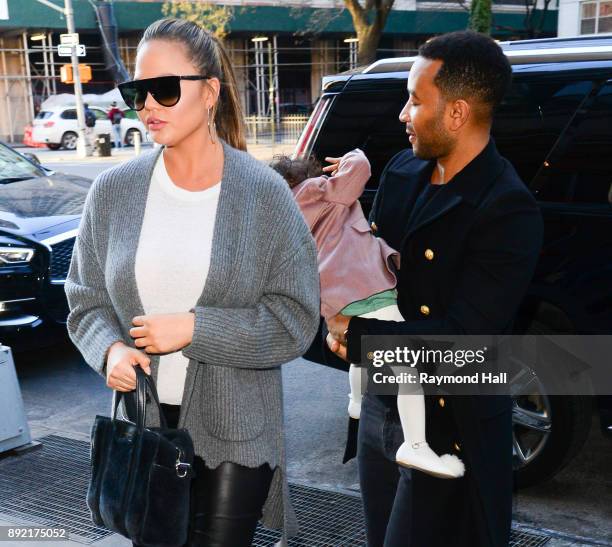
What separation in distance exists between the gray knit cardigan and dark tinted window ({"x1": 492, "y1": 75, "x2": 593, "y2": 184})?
7.29ft

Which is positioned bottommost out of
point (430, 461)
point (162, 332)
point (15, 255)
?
point (15, 255)

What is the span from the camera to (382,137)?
4.64 meters

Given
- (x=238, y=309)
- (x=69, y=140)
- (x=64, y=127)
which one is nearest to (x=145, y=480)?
(x=238, y=309)

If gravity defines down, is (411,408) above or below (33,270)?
above

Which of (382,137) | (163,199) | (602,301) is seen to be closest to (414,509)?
(163,199)

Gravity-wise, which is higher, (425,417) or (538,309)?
(425,417)

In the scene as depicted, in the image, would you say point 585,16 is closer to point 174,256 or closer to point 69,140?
point 69,140

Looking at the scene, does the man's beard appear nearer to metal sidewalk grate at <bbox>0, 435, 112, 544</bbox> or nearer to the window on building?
metal sidewalk grate at <bbox>0, 435, 112, 544</bbox>

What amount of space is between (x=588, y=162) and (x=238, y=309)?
2473mm

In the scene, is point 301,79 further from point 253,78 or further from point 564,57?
point 564,57

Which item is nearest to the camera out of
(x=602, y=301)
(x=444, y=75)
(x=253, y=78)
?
(x=444, y=75)

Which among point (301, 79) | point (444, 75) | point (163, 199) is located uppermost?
point (444, 75)

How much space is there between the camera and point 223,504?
2.25 m

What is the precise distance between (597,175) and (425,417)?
2190 millimetres
